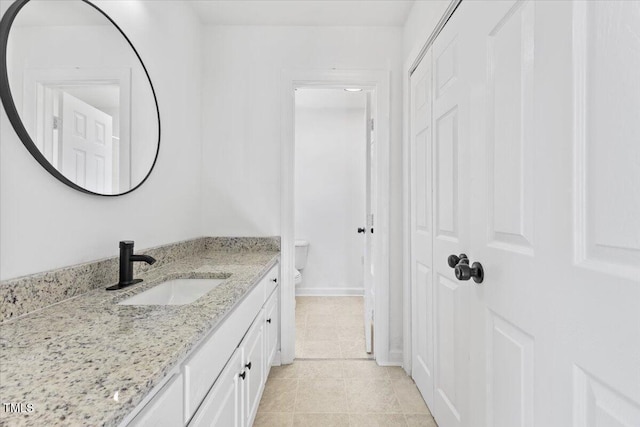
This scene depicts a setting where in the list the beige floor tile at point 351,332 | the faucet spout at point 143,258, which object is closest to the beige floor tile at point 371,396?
the beige floor tile at point 351,332

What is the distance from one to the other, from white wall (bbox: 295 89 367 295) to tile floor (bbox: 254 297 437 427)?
50.5 inches

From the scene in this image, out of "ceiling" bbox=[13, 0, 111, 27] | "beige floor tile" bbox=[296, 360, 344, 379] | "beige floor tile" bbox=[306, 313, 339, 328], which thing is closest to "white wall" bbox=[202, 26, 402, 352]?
"beige floor tile" bbox=[296, 360, 344, 379]

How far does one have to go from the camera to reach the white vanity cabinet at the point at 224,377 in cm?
66

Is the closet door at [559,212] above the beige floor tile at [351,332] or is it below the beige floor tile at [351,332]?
above

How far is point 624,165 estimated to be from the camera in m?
0.56

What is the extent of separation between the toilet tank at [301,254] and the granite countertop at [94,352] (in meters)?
2.67

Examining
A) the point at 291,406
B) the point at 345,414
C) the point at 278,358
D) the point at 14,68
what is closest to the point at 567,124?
the point at 14,68

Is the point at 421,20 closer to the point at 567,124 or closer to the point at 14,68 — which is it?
the point at 567,124

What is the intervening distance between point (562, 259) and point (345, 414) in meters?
1.47

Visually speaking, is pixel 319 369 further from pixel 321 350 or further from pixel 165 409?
pixel 165 409

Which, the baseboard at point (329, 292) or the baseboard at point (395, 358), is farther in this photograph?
the baseboard at point (329, 292)

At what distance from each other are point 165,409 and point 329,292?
3.42 metres

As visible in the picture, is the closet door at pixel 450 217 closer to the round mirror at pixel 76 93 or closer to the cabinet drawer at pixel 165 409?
the cabinet drawer at pixel 165 409

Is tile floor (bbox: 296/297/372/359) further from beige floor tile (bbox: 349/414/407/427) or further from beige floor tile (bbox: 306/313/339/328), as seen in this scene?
beige floor tile (bbox: 349/414/407/427)
